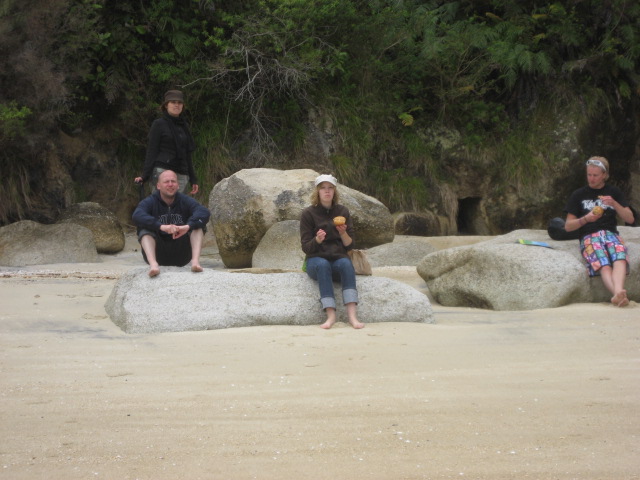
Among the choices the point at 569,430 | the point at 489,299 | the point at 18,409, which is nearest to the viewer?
the point at 569,430

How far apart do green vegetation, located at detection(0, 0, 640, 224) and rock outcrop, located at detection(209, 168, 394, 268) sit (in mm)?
3096

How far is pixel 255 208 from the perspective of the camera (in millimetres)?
9742

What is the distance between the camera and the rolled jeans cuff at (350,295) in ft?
19.2

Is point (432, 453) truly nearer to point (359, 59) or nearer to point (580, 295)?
point (580, 295)

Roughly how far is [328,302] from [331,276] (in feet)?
1.01

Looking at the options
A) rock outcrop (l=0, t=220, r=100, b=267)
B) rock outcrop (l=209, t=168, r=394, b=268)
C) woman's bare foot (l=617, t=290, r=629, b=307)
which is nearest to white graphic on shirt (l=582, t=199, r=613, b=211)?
woman's bare foot (l=617, t=290, r=629, b=307)

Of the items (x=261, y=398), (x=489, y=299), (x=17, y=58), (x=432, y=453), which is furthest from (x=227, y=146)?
(x=432, y=453)

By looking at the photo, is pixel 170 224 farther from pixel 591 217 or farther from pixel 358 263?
pixel 591 217

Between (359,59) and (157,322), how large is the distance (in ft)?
30.8

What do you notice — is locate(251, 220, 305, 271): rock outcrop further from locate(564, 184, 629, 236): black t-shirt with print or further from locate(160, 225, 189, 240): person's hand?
locate(564, 184, 629, 236): black t-shirt with print

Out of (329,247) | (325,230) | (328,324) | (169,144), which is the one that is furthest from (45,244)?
(328,324)

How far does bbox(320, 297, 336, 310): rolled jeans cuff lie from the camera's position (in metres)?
5.80

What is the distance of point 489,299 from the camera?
681cm

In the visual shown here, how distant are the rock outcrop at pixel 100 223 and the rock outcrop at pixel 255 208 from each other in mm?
2077
